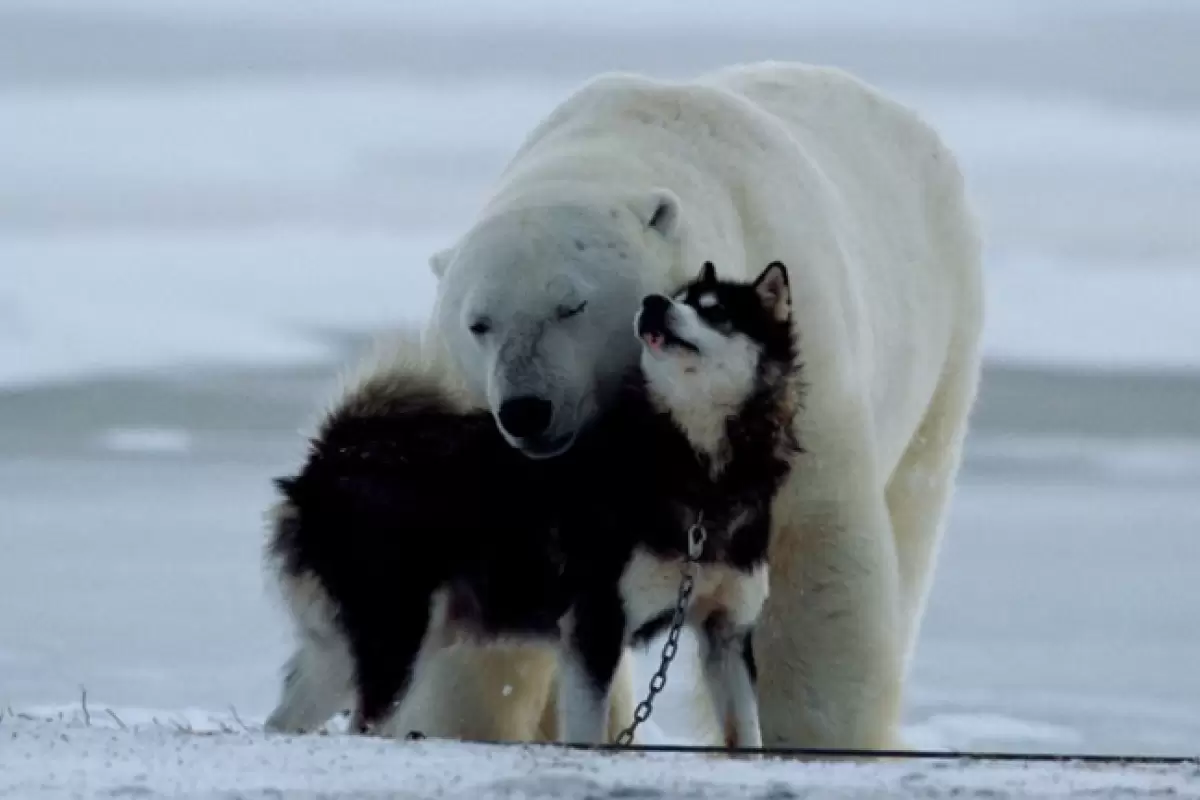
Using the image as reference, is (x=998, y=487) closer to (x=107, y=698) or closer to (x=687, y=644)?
(x=107, y=698)

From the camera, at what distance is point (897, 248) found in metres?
6.46

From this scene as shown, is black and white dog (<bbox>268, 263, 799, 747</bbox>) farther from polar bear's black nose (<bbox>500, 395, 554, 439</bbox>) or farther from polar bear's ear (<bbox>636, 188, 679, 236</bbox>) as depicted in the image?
polar bear's ear (<bbox>636, 188, 679, 236</bbox>)

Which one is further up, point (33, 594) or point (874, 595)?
point (874, 595)

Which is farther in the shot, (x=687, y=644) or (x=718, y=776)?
(x=687, y=644)

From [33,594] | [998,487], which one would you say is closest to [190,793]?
[33,594]

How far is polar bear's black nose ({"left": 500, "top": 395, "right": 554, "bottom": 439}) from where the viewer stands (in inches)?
187

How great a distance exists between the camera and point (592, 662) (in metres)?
4.59

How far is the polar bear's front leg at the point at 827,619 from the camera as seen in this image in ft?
17.1

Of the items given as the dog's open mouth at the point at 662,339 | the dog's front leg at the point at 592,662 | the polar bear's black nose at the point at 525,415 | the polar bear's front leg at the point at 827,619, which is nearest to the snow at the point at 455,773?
the dog's front leg at the point at 592,662

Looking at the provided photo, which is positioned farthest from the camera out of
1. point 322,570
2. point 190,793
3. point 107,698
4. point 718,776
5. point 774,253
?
point 107,698

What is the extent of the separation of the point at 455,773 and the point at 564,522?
1445 mm

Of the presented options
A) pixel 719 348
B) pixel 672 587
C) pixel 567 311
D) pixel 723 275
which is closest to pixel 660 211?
pixel 723 275

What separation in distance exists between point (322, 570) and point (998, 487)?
1427 centimetres

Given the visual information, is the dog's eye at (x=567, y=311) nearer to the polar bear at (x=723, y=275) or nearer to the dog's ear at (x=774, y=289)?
the polar bear at (x=723, y=275)
